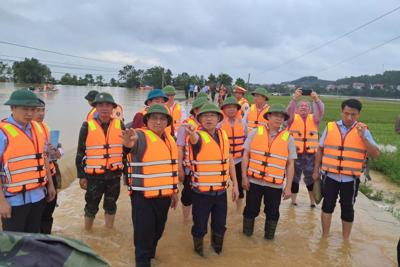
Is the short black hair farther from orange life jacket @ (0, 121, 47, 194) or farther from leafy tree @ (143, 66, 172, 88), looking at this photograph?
leafy tree @ (143, 66, 172, 88)

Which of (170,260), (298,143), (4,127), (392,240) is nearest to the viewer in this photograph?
(4,127)

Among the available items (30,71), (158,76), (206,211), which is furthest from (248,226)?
(30,71)

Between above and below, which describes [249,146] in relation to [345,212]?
above

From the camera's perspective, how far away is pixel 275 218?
4.85m

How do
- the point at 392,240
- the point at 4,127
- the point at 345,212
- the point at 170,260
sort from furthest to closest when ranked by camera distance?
1. the point at 392,240
2. the point at 345,212
3. the point at 170,260
4. the point at 4,127

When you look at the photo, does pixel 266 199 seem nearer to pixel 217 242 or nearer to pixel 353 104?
pixel 217 242

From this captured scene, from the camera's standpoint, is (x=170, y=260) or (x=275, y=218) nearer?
(x=170, y=260)

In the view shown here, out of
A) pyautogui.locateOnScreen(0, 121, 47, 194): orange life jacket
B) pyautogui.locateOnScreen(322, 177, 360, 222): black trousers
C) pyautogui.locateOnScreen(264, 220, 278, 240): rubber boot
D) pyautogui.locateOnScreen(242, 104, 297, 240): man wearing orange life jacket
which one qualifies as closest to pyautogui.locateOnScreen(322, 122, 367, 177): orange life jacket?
pyautogui.locateOnScreen(322, 177, 360, 222): black trousers

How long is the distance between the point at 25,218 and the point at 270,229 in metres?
3.00

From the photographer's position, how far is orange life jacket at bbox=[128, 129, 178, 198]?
3.64 m

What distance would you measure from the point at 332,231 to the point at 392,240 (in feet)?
2.63

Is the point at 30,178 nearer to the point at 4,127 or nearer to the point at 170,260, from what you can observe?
the point at 4,127

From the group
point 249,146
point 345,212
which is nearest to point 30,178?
point 249,146

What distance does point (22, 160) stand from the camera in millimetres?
3395
